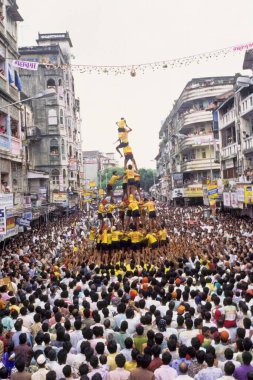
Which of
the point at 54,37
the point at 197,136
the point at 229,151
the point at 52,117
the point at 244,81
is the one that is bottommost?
the point at 229,151

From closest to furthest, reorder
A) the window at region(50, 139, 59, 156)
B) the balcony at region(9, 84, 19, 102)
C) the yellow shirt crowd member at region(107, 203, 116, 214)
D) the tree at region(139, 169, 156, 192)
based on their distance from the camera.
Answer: the yellow shirt crowd member at region(107, 203, 116, 214) < the balcony at region(9, 84, 19, 102) < the window at region(50, 139, 59, 156) < the tree at region(139, 169, 156, 192)

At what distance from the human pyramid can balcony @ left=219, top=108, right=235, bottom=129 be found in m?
Result: 17.6

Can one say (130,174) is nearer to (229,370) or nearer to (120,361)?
(120,361)

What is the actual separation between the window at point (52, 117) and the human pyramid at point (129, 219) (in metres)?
31.0

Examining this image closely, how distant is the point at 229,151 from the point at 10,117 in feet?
71.3

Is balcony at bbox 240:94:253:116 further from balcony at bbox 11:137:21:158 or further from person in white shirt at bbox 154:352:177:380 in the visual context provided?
person in white shirt at bbox 154:352:177:380

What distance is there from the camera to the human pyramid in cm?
1980

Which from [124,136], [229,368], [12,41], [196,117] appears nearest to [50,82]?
[196,117]

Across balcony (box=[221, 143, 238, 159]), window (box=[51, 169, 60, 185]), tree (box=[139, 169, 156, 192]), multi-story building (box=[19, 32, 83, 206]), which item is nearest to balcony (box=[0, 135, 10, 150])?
balcony (box=[221, 143, 238, 159])

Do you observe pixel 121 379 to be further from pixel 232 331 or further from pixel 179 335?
pixel 232 331

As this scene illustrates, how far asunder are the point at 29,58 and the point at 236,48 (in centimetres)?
3773

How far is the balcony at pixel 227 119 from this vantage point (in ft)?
120

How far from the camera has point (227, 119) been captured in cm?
3859

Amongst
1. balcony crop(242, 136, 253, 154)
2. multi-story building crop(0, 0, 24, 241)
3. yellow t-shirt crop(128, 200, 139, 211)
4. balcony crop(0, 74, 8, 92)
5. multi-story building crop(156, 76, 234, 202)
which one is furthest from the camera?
multi-story building crop(156, 76, 234, 202)
